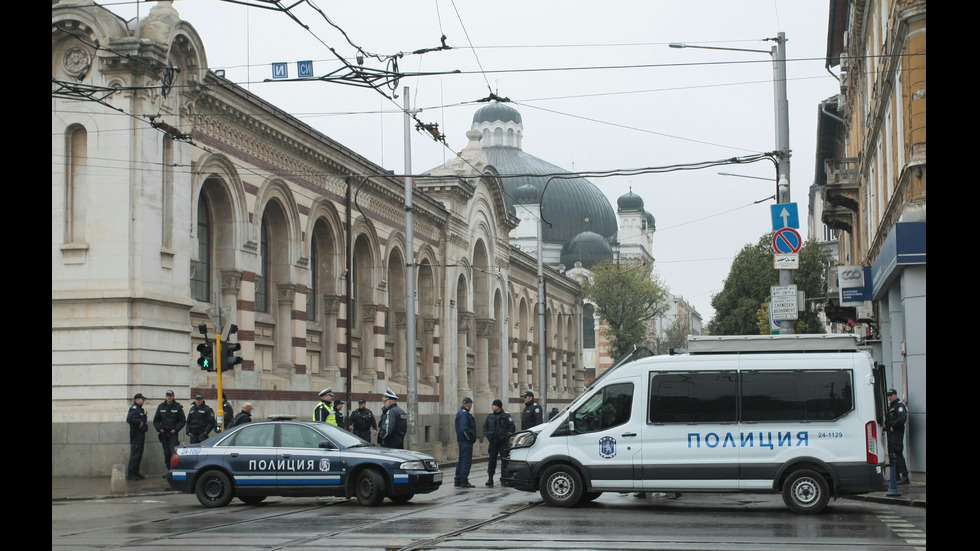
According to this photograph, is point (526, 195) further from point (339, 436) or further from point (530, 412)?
point (339, 436)

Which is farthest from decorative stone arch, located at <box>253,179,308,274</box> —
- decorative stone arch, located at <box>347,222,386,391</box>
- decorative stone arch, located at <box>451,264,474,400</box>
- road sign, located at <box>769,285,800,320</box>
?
decorative stone arch, located at <box>451,264,474,400</box>

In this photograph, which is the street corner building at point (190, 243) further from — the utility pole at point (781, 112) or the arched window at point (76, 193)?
the utility pole at point (781, 112)

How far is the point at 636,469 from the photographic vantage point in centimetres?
1725

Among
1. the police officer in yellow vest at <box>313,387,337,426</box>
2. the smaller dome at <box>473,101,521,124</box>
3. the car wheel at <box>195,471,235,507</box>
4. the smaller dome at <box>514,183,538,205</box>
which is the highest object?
the smaller dome at <box>473,101,521,124</box>

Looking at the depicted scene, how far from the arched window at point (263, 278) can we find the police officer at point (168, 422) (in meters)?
9.27

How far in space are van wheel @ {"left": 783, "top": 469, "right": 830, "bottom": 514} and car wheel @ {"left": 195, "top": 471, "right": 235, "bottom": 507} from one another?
332 inches

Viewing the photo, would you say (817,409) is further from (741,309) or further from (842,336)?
(741,309)

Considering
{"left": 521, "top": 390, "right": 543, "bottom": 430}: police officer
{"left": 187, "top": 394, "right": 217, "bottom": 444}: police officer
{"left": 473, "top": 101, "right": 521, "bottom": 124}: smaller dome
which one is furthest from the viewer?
{"left": 473, "top": 101, "right": 521, "bottom": 124}: smaller dome

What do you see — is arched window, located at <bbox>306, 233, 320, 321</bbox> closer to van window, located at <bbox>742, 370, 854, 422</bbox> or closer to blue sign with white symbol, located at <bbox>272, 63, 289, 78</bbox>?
blue sign with white symbol, located at <bbox>272, 63, 289, 78</bbox>

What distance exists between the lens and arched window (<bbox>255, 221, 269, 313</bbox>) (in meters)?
33.4

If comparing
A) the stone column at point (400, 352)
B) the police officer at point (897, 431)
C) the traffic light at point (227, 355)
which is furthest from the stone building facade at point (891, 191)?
the stone column at point (400, 352)

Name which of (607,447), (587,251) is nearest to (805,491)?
(607,447)

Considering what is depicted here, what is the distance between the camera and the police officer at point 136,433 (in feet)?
77.5
